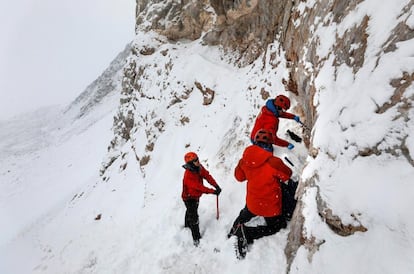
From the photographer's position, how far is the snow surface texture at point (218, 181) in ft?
9.80

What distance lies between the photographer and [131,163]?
1561 cm

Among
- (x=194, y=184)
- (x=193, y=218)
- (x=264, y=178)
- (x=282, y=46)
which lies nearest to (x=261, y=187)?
(x=264, y=178)

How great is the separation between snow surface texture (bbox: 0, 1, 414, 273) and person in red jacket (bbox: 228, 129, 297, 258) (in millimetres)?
205

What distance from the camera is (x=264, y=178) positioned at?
4582 mm

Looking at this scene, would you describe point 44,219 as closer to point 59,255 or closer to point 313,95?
point 59,255

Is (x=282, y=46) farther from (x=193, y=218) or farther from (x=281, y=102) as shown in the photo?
(x=193, y=218)

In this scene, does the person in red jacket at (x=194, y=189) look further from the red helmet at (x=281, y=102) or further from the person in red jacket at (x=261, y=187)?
the red helmet at (x=281, y=102)

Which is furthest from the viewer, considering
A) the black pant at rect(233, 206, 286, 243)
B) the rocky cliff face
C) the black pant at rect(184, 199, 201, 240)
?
the black pant at rect(184, 199, 201, 240)

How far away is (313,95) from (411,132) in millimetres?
2484

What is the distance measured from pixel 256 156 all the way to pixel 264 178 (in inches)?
14.3

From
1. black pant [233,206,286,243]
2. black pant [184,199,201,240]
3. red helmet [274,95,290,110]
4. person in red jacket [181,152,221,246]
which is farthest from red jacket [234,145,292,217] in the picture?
black pant [184,199,201,240]

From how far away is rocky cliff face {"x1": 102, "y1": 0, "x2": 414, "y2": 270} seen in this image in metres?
3.45

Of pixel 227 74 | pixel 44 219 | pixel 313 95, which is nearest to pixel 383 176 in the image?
pixel 313 95

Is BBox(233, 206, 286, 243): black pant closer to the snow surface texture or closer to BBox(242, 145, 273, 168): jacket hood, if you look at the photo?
the snow surface texture
